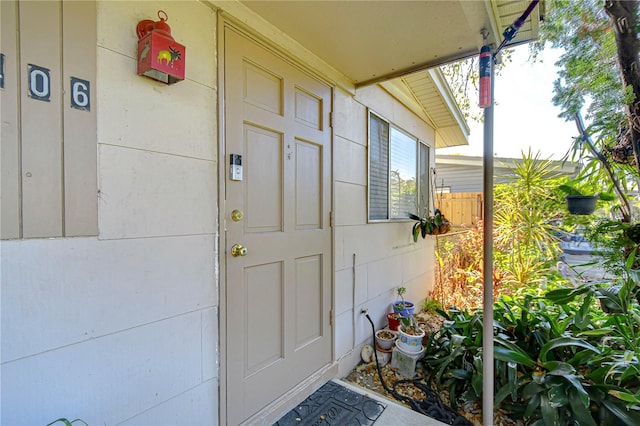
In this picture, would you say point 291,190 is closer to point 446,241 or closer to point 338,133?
point 338,133

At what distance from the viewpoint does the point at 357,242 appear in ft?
8.49

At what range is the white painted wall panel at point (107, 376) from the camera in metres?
0.94

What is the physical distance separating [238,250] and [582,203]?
3.43 metres

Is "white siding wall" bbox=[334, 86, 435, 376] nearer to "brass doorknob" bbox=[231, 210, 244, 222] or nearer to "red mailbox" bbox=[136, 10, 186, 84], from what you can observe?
"brass doorknob" bbox=[231, 210, 244, 222]

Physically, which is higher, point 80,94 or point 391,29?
point 391,29

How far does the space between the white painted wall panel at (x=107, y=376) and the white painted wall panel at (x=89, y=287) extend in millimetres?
46

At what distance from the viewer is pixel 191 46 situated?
1.36 metres

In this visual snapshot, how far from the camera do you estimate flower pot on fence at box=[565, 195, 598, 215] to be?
289cm

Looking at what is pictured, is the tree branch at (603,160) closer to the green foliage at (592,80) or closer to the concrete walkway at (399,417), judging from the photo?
the green foliage at (592,80)

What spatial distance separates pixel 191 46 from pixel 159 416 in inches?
66.8

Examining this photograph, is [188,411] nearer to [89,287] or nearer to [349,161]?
[89,287]

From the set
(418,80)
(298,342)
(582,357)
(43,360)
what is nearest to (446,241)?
(418,80)

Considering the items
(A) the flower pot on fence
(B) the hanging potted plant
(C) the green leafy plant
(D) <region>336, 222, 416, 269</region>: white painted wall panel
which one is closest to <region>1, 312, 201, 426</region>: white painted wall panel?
(D) <region>336, 222, 416, 269</region>: white painted wall panel

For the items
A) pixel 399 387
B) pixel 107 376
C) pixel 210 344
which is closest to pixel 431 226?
pixel 399 387
